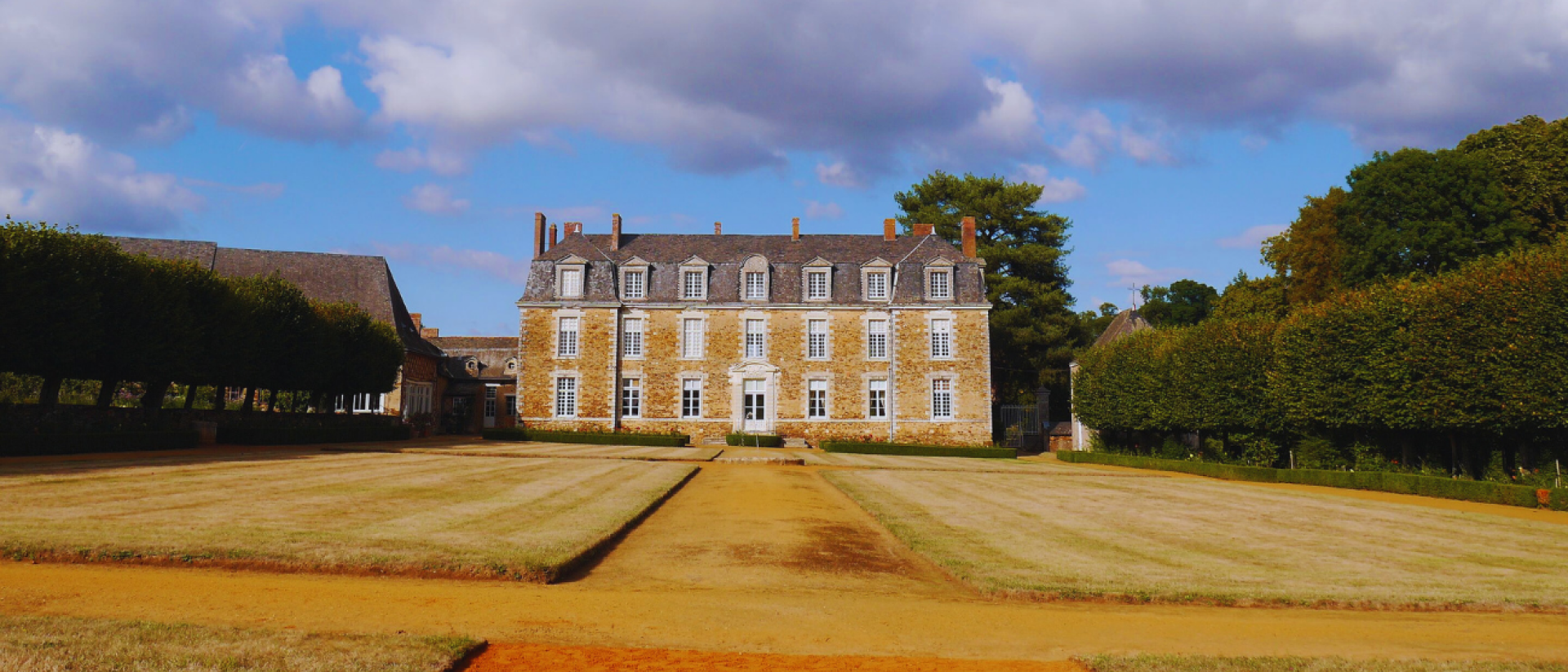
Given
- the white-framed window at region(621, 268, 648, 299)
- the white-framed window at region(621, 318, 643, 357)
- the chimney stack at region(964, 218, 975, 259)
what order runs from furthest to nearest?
the white-framed window at region(621, 268, 648, 299), the chimney stack at region(964, 218, 975, 259), the white-framed window at region(621, 318, 643, 357)

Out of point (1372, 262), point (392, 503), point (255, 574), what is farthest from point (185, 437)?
point (1372, 262)

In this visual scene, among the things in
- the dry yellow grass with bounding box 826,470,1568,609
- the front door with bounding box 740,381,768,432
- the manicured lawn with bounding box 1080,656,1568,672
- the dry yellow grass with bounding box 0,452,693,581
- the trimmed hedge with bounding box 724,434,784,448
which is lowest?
the manicured lawn with bounding box 1080,656,1568,672

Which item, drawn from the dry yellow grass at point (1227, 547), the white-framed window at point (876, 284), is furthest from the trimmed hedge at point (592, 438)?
the dry yellow grass at point (1227, 547)

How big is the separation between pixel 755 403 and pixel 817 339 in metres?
4.11

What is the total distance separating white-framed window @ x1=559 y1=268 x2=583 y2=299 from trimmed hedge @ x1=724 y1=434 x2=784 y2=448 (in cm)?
991

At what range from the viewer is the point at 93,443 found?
2222 cm

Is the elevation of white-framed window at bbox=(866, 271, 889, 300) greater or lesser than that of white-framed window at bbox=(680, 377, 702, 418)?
greater

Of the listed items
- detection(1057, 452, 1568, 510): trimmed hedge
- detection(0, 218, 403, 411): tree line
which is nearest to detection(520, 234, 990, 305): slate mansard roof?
detection(0, 218, 403, 411): tree line

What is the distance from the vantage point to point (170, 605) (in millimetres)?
6758

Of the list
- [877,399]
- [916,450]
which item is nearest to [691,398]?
[877,399]

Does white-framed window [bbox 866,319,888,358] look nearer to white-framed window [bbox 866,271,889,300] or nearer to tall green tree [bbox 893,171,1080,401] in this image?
white-framed window [bbox 866,271,889,300]

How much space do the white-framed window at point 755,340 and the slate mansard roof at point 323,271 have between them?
16.1 meters

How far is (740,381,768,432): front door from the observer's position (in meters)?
40.8

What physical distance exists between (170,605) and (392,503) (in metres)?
5.49
